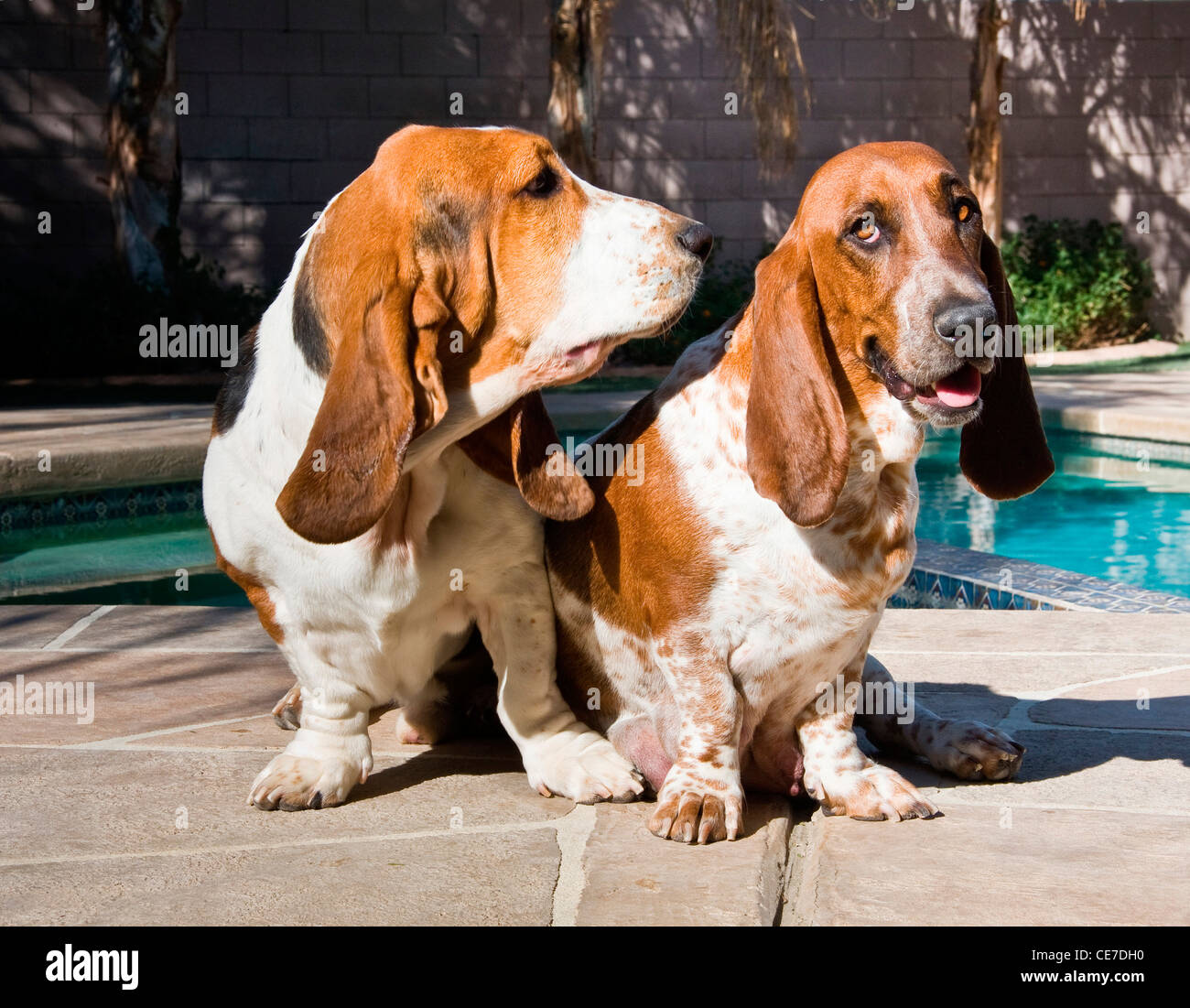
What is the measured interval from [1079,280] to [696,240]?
48.4 feet

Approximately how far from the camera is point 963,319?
7.91 ft

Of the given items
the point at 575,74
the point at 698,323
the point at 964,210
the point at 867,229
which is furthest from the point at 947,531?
the point at 575,74

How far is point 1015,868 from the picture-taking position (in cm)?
252

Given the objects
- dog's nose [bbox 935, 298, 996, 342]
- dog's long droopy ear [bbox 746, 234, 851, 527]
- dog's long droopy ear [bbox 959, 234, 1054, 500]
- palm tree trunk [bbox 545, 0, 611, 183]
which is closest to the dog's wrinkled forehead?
dog's long droopy ear [bbox 746, 234, 851, 527]

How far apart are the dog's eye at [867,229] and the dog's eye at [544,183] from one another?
60 cm

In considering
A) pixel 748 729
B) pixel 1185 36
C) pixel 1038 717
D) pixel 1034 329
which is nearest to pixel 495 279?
pixel 748 729

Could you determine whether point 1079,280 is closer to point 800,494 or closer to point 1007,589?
point 1007,589

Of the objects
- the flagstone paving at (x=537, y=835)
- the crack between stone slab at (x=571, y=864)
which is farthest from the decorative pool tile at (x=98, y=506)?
the crack between stone slab at (x=571, y=864)

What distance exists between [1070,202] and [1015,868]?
52.6ft

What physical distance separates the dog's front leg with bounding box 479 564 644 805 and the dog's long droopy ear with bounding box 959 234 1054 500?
993 millimetres

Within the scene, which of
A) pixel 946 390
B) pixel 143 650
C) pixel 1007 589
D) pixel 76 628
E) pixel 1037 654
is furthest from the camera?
pixel 1007 589

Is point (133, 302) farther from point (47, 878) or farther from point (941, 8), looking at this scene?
point (47, 878)

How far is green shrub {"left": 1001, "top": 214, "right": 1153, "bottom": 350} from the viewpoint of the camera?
15.9m

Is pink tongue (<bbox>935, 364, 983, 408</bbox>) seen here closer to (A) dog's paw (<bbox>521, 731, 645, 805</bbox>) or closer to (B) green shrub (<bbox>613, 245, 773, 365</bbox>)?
(A) dog's paw (<bbox>521, 731, 645, 805</bbox>)
